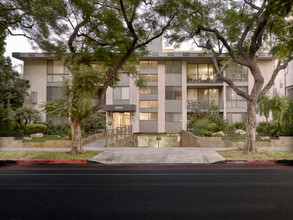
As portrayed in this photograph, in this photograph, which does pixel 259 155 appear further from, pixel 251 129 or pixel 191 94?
pixel 191 94

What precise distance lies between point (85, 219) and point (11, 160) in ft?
30.3

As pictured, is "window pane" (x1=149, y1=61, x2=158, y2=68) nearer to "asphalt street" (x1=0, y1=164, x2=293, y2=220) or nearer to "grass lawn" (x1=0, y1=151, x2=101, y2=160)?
"grass lawn" (x1=0, y1=151, x2=101, y2=160)

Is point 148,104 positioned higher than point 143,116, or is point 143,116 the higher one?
point 148,104

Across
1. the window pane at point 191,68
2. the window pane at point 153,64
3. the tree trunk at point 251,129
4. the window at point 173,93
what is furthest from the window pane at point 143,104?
the tree trunk at point 251,129

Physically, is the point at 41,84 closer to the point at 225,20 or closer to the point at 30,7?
the point at 30,7

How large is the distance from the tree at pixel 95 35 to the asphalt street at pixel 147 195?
507 centimetres

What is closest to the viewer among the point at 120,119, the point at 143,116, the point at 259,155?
the point at 259,155

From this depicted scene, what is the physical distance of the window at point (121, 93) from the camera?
2556 cm

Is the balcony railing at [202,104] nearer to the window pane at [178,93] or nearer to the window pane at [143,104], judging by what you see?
the window pane at [178,93]

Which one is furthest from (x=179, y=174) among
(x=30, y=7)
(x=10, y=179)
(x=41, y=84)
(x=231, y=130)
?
(x=41, y=84)

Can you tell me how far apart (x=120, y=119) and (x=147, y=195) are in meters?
22.8

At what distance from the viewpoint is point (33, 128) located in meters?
19.5

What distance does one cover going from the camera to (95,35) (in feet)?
42.8

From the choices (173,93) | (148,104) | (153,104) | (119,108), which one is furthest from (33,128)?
(173,93)
